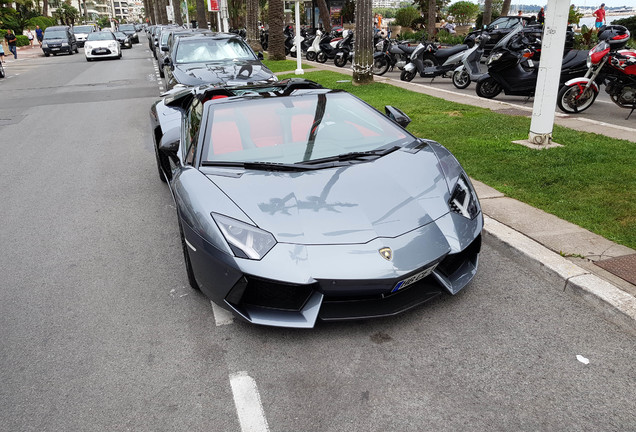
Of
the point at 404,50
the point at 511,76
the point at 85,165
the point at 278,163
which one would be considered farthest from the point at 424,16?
the point at 278,163

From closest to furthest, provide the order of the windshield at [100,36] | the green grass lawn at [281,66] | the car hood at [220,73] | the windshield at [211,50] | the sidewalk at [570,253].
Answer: the sidewalk at [570,253]
the car hood at [220,73]
the windshield at [211,50]
the green grass lawn at [281,66]
the windshield at [100,36]

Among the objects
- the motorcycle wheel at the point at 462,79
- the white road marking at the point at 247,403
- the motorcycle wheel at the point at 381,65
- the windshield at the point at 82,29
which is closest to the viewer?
the white road marking at the point at 247,403

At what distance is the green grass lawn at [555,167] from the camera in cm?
453

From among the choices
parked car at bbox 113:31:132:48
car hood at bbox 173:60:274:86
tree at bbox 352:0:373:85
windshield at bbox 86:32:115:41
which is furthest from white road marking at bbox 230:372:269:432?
parked car at bbox 113:31:132:48

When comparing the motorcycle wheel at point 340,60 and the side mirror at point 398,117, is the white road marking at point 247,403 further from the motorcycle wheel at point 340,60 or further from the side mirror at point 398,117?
the motorcycle wheel at point 340,60

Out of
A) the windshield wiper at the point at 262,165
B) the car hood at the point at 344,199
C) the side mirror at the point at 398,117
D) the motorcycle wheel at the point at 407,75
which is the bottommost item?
the motorcycle wheel at the point at 407,75

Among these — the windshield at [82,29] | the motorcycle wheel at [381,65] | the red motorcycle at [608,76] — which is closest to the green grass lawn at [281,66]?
the motorcycle wheel at [381,65]

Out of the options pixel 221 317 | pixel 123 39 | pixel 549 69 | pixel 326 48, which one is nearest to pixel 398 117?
pixel 221 317

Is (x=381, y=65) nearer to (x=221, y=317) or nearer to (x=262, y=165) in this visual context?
(x=262, y=165)

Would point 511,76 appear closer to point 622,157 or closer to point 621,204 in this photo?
point 622,157

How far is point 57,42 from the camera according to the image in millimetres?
33344

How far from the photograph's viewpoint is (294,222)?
10.2 ft

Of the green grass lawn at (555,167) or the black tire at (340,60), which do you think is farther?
the black tire at (340,60)

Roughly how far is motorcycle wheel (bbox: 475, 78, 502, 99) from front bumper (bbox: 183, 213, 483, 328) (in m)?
8.90
